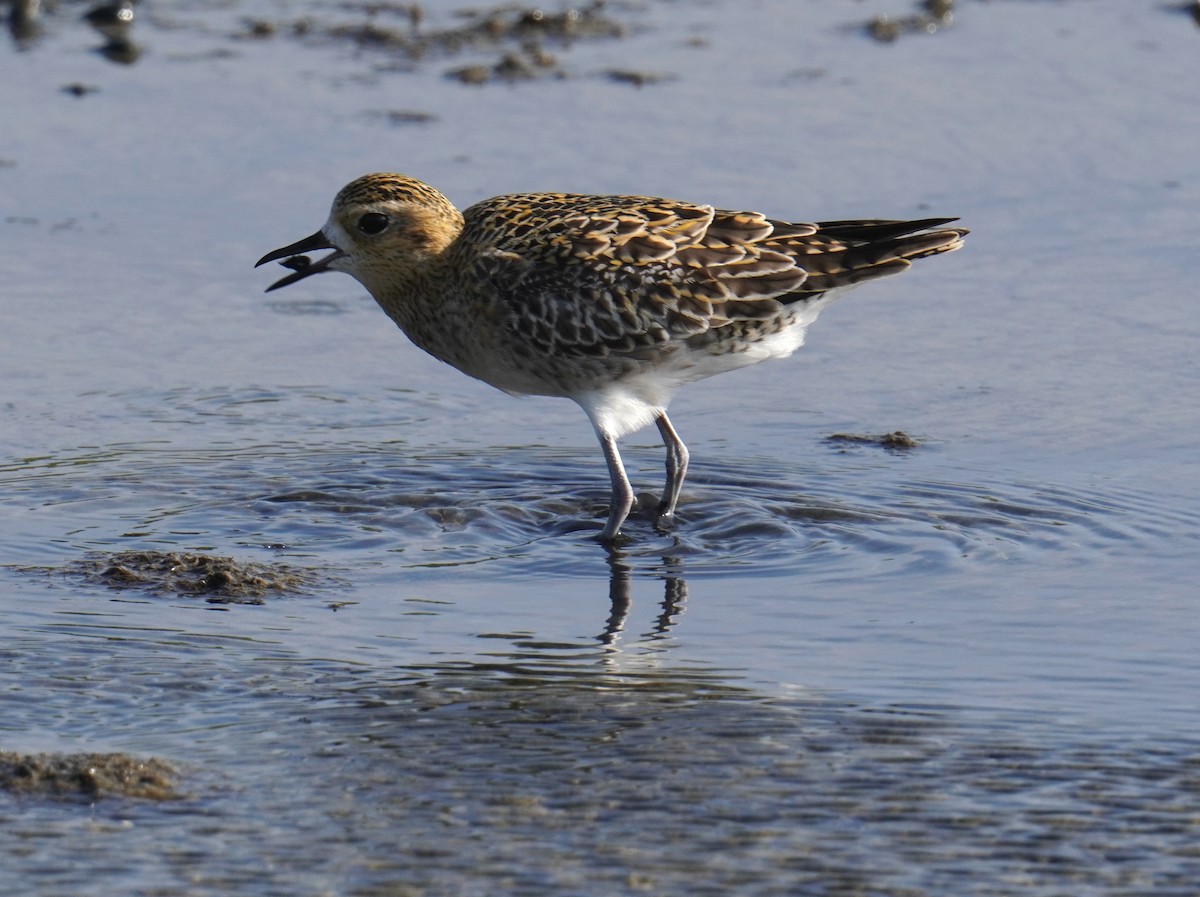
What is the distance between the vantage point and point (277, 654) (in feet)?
22.7

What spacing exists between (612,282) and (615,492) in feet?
2.79

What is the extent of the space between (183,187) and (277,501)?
4.24 meters

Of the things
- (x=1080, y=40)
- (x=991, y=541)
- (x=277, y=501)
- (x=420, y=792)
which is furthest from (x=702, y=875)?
(x=1080, y=40)

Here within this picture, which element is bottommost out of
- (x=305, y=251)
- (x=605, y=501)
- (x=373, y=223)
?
(x=605, y=501)

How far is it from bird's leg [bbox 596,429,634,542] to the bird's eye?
130 cm

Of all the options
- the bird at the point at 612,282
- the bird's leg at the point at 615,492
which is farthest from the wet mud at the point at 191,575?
the bird at the point at 612,282

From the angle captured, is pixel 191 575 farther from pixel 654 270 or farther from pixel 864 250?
pixel 864 250

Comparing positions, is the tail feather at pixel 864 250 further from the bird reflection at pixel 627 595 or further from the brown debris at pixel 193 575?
the brown debris at pixel 193 575

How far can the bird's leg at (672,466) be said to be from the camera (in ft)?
28.8

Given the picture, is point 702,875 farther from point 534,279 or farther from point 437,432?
point 437,432

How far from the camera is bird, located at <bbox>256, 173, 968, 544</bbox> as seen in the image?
8672 mm

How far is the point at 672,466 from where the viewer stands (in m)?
8.90

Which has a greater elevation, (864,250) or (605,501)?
(864,250)

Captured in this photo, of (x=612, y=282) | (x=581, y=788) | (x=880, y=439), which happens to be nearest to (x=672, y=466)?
(x=612, y=282)
